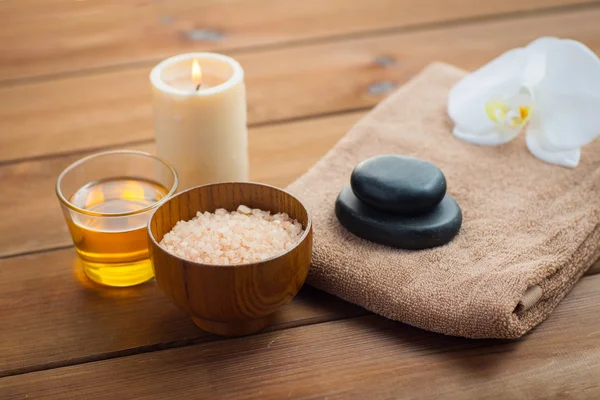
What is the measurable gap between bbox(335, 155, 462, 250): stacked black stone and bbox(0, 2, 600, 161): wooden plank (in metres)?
0.27

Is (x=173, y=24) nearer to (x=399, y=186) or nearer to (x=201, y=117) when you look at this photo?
(x=201, y=117)

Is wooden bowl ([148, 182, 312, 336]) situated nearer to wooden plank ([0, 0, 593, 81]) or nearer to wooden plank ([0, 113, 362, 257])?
wooden plank ([0, 113, 362, 257])

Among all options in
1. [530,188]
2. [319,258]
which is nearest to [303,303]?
[319,258]

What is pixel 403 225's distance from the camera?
0.67 m

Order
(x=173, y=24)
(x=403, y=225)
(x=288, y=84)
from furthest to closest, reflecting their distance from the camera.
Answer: (x=173, y=24) → (x=288, y=84) → (x=403, y=225)

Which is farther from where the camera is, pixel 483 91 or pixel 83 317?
pixel 483 91

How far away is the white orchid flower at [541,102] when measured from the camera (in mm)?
803

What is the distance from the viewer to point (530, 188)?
2.51 feet

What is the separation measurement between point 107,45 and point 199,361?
2.06 feet

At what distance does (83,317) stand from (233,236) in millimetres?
145

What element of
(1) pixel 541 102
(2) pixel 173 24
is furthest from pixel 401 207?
(2) pixel 173 24

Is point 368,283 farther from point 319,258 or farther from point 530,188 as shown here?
point 530,188

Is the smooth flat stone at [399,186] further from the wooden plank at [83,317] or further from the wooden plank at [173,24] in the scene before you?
the wooden plank at [173,24]

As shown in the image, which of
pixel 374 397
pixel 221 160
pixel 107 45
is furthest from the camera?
pixel 107 45
